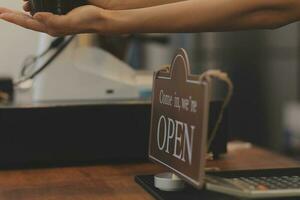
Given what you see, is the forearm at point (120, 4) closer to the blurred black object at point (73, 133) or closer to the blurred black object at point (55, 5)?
the blurred black object at point (55, 5)

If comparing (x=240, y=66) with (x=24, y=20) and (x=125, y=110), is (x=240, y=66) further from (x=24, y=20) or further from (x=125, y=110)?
(x=24, y=20)

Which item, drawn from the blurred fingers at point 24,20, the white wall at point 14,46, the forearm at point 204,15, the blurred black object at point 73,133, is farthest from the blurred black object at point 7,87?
the forearm at point 204,15

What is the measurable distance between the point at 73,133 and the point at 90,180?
131 millimetres

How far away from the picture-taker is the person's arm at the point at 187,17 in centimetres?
68

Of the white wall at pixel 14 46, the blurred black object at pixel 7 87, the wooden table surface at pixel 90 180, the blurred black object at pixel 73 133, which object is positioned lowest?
the wooden table surface at pixel 90 180

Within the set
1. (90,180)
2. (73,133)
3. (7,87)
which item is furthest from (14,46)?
(90,180)

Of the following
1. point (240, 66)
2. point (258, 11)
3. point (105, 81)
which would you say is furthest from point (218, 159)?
point (240, 66)

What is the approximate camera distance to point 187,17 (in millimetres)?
677

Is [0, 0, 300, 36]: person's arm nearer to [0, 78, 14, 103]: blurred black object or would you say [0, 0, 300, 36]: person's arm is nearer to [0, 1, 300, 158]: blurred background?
[0, 78, 14, 103]: blurred black object

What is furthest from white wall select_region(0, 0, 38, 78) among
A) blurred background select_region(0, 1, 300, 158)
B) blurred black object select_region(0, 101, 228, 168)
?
blurred background select_region(0, 1, 300, 158)

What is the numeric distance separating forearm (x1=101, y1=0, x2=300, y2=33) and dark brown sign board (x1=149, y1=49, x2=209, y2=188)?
46 mm

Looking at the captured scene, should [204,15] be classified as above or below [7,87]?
above

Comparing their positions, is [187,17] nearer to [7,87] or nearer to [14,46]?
[7,87]

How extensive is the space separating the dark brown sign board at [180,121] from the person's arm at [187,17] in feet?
0.16
